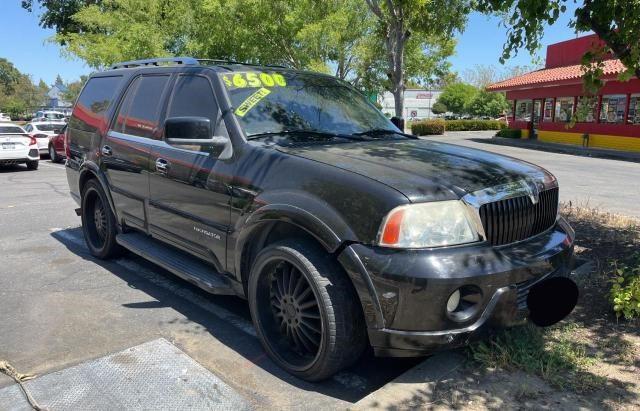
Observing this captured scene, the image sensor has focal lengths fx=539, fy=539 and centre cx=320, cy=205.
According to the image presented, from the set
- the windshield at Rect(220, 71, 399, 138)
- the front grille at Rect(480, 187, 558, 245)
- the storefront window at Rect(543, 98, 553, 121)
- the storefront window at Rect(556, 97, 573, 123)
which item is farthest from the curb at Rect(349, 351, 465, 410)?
the storefront window at Rect(543, 98, 553, 121)

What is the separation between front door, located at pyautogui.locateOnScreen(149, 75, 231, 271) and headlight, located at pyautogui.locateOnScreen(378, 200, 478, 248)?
1.30 metres

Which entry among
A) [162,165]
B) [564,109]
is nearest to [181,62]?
[162,165]

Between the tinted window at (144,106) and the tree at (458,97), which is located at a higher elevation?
the tree at (458,97)

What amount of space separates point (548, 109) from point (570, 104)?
8.08 ft

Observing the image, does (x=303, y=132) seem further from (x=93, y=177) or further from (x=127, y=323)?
(x=93, y=177)

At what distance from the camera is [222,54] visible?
18219mm

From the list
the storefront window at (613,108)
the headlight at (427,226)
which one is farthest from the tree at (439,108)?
the headlight at (427,226)

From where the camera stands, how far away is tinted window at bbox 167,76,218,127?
402 centimetres

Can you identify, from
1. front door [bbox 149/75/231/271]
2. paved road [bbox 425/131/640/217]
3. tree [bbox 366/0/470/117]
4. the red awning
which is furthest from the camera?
the red awning

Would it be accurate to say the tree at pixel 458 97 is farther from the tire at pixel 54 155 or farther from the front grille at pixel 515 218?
the front grille at pixel 515 218

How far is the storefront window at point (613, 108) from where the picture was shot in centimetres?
2536

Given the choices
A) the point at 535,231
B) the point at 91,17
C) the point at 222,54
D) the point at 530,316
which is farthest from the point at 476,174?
the point at 91,17

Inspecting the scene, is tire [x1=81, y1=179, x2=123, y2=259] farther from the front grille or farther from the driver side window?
the front grille

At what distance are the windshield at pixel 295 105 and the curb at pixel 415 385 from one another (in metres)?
1.83
